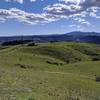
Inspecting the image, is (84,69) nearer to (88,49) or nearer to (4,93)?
(4,93)

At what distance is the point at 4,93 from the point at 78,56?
85.7 metres

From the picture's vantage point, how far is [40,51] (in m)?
102

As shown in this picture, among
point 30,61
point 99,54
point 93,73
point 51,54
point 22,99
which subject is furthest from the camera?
point 99,54

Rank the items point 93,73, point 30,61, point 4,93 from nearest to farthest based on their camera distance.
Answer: point 4,93 → point 93,73 → point 30,61

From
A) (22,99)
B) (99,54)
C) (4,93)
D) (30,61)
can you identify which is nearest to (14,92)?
(4,93)

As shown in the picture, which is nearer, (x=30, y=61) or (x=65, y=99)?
(x=65, y=99)

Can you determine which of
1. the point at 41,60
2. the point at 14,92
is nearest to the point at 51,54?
the point at 41,60

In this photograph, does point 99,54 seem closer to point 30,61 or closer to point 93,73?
point 30,61

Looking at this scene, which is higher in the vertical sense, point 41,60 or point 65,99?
point 65,99

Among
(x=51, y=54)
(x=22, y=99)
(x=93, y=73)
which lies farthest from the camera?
(x=51, y=54)

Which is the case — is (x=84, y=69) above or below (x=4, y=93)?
below

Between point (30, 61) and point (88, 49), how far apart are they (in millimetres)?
57115

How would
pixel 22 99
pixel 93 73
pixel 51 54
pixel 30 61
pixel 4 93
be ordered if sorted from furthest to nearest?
pixel 51 54 < pixel 30 61 < pixel 93 73 < pixel 4 93 < pixel 22 99

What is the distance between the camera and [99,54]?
124 meters
